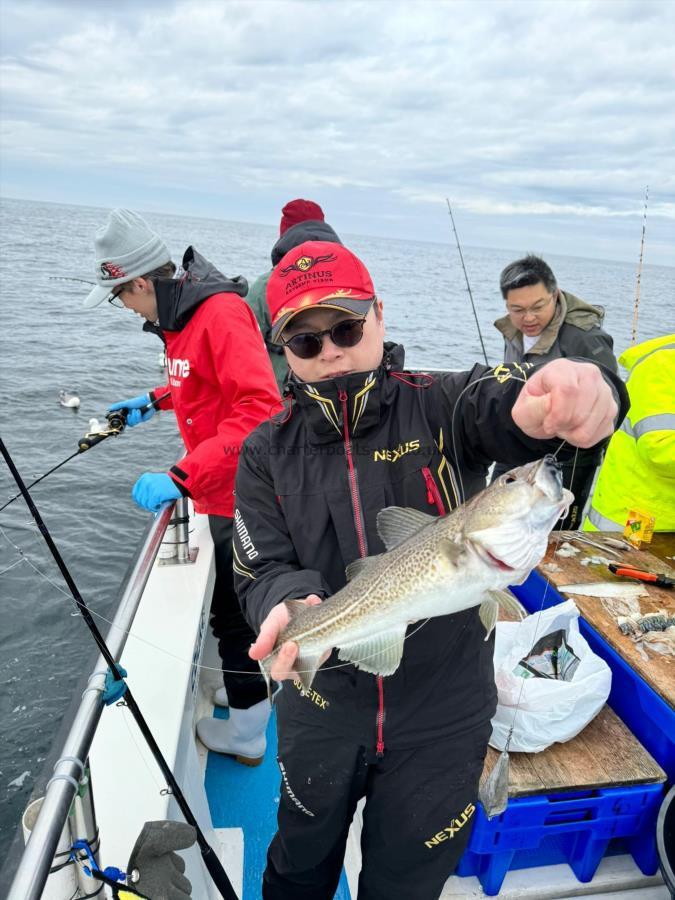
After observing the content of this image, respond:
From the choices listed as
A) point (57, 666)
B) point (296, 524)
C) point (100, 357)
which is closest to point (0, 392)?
point (100, 357)

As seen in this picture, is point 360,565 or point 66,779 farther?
point 360,565

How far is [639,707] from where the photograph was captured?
324cm

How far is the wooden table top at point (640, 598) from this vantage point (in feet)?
10.4

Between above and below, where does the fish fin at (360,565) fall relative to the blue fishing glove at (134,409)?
above

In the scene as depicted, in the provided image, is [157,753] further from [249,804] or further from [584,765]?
[584,765]

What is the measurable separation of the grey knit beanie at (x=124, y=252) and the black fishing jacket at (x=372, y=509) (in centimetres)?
191

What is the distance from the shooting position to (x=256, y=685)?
3889mm

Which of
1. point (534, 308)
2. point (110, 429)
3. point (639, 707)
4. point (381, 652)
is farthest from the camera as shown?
point (534, 308)

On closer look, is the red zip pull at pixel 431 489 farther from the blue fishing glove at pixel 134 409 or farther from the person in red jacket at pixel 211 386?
the blue fishing glove at pixel 134 409

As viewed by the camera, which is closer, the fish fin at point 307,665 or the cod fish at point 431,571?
the cod fish at point 431,571

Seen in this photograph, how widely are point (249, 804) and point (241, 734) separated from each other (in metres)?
0.39

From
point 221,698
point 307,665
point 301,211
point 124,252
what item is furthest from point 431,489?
point 301,211

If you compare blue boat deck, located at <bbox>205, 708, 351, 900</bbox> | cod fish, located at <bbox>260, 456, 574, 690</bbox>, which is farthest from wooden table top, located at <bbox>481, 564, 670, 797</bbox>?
cod fish, located at <bbox>260, 456, 574, 690</bbox>

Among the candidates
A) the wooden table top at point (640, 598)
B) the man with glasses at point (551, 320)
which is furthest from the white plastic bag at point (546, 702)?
the man with glasses at point (551, 320)
